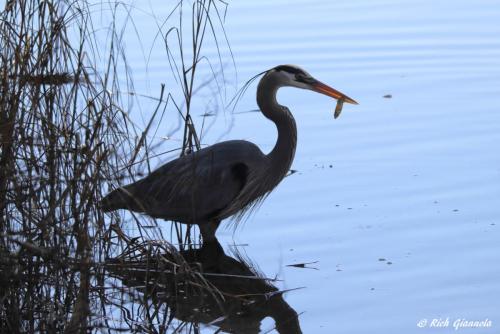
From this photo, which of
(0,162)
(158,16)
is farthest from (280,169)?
(158,16)

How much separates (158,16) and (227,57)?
0.72 metres

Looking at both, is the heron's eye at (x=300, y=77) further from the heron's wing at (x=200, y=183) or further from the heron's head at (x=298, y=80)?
the heron's wing at (x=200, y=183)

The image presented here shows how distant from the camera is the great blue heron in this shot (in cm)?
520

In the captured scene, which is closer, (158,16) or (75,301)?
(75,301)

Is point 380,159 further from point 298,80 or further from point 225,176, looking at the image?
point 225,176

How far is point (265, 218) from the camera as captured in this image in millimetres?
5469

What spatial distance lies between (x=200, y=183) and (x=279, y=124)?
55 centimetres

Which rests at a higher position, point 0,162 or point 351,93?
point 351,93

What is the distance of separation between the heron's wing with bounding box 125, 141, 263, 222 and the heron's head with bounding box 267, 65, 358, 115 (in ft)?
1.36

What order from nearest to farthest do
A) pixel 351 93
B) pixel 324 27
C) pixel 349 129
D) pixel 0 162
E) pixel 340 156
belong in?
pixel 0 162 → pixel 340 156 → pixel 349 129 → pixel 351 93 → pixel 324 27

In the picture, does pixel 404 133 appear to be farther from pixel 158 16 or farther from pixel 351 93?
pixel 158 16

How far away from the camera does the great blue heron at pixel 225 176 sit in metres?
5.20

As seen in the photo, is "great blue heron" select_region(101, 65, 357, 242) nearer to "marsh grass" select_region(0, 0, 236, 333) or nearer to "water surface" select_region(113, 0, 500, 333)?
"water surface" select_region(113, 0, 500, 333)

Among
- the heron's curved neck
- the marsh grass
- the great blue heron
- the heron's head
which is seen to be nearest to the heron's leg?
the great blue heron
